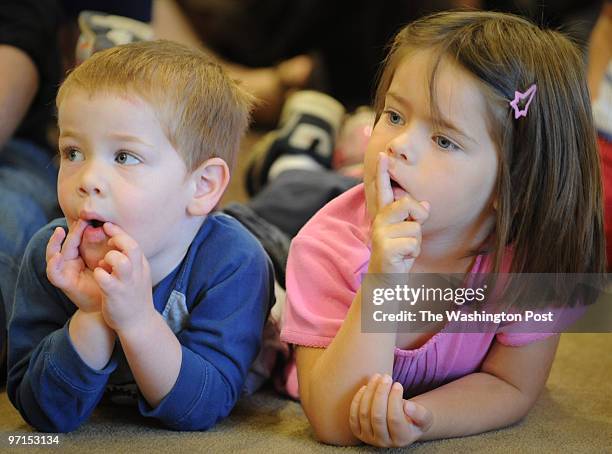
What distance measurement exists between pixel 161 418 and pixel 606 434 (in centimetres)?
49

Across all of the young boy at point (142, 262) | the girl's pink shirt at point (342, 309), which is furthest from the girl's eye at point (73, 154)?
the girl's pink shirt at point (342, 309)

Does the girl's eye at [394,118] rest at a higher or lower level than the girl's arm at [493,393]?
higher

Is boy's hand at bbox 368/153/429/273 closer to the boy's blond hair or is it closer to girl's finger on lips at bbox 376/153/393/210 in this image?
girl's finger on lips at bbox 376/153/393/210

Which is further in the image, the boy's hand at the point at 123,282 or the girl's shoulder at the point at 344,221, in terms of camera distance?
the girl's shoulder at the point at 344,221

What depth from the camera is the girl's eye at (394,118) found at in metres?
0.93

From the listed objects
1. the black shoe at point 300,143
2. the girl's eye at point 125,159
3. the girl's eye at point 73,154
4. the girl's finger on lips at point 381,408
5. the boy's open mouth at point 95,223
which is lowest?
the black shoe at point 300,143

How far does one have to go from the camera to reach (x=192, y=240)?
98 cm

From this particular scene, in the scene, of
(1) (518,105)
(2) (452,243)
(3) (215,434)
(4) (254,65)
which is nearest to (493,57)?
(1) (518,105)

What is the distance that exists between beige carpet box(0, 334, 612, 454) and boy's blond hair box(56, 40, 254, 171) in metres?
0.29

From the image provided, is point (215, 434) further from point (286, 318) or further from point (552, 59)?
point (552, 59)

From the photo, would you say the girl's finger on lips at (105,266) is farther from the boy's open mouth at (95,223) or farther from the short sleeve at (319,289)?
the short sleeve at (319,289)

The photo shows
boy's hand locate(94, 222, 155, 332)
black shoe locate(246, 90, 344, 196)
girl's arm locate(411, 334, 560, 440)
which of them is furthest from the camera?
black shoe locate(246, 90, 344, 196)

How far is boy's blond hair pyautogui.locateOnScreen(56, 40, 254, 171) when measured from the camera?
0.90 meters

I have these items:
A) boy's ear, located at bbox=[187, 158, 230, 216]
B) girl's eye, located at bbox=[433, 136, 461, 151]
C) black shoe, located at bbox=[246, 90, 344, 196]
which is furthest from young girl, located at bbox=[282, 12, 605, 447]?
black shoe, located at bbox=[246, 90, 344, 196]
